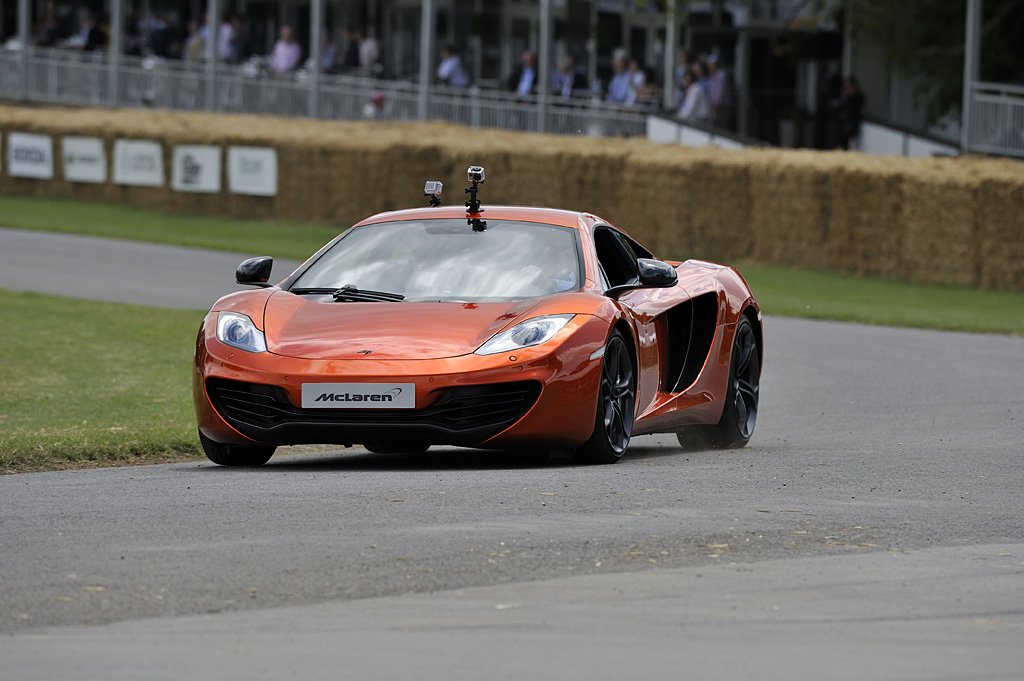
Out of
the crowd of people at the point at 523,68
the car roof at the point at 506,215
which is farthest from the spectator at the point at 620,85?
the car roof at the point at 506,215

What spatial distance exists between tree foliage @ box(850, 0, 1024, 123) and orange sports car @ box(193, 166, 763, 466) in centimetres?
2555

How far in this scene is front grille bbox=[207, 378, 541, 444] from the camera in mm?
8422

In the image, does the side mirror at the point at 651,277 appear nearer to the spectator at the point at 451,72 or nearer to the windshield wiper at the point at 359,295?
the windshield wiper at the point at 359,295

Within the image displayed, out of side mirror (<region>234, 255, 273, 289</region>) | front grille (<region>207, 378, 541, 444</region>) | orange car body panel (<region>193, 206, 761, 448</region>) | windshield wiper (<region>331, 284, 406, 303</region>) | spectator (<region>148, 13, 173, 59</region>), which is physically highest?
spectator (<region>148, 13, 173, 59</region>)

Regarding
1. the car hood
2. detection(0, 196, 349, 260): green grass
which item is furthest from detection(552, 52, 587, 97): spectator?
the car hood

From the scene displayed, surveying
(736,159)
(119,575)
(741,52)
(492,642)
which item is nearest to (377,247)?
(119,575)

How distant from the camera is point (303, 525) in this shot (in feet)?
22.6

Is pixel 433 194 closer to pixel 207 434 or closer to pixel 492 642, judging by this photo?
pixel 207 434

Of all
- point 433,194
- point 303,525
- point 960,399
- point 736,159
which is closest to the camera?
point 303,525

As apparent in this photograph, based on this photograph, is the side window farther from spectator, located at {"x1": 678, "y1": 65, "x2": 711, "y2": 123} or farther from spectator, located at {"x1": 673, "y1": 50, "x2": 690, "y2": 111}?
spectator, located at {"x1": 673, "y1": 50, "x2": 690, "y2": 111}

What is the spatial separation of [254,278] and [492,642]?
474cm

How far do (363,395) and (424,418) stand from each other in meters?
0.29

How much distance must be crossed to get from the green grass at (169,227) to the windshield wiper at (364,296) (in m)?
19.3

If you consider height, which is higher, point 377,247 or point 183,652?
point 377,247
